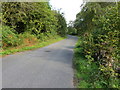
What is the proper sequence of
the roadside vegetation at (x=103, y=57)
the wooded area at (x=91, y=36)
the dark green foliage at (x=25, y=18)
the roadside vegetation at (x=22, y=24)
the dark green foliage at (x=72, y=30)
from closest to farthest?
1. the roadside vegetation at (x=103, y=57)
2. the wooded area at (x=91, y=36)
3. the roadside vegetation at (x=22, y=24)
4. the dark green foliage at (x=72, y=30)
5. the dark green foliage at (x=25, y=18)

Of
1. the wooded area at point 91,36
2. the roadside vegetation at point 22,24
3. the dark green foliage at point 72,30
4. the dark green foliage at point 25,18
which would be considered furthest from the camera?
the dark green foliage at point 25,18

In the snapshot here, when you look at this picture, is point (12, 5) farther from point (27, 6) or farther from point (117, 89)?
point (117, 89)

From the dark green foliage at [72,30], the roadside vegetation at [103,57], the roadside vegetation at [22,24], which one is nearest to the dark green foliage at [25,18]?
the roadside vegetation at [22,24]

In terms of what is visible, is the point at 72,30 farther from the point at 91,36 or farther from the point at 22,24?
the point at 91,36

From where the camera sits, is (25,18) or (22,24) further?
(22,24)

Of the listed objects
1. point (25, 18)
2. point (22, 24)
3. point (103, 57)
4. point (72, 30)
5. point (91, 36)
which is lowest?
point (103, 57)

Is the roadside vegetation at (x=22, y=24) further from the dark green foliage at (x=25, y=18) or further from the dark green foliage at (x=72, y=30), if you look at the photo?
the dark green foliage at (x=72, y=30)

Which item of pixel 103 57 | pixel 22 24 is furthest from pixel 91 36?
pixel 22 24

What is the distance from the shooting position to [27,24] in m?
14.4

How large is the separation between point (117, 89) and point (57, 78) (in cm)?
205

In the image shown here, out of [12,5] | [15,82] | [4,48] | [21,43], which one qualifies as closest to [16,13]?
[12,5]

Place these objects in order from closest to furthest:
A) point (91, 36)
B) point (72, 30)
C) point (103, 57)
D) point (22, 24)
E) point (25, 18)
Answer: point (103, 57) → point (91, 36) → point (25, 18) → point (22, 24) → point (72, 30)

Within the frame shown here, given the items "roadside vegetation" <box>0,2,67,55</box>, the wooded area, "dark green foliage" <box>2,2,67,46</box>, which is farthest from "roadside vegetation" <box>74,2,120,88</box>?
"dark green foliage" <box>2,2,67,46</box>

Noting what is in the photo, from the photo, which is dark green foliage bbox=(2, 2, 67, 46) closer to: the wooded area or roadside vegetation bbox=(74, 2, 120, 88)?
the wooded area
